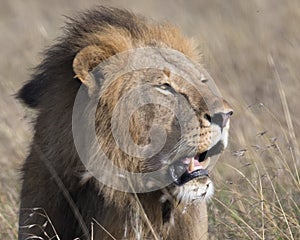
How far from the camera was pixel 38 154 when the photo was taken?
4.24 meters

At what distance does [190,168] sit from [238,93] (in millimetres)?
4221

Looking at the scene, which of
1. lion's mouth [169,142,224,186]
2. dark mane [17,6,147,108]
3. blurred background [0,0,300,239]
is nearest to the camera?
lion's mouth [169,142,224,186]

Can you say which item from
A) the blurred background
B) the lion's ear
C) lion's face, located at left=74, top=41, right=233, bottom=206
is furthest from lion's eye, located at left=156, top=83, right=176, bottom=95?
the blurred background

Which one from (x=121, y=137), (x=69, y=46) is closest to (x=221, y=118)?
(x=121, y=137)

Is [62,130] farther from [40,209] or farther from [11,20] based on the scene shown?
[11,20]

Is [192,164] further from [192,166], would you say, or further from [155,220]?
[155,220]

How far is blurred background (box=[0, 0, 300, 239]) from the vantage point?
464cm

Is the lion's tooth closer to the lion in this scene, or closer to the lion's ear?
the lion

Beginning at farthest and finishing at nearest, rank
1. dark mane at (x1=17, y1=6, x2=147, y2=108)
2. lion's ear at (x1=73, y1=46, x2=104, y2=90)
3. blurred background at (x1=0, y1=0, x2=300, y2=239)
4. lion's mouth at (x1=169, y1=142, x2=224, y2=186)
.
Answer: blurred background at (x1=0, y1=0, x2=300, y2=239) < dark mane at (x1=17, y1=6, x2=147, y2=108) < lion's ear at (x1=73, y1=46, x2=104, y2=90) < lion's mouth at (x1=169, y1=142, x2=224, y2=186)

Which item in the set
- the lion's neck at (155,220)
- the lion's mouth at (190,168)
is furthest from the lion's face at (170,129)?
the lion's neck at (155,220)

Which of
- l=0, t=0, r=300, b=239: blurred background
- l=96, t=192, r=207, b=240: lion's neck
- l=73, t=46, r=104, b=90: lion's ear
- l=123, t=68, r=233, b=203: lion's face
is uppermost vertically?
l=73, t=46, r=104, b=90: lion's ear

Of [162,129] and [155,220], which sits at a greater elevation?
[162,129]

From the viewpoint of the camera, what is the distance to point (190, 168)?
12.8 feet

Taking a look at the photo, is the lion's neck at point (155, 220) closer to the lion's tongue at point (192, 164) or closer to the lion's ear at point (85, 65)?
the lion's tongue at point (192, 164)
